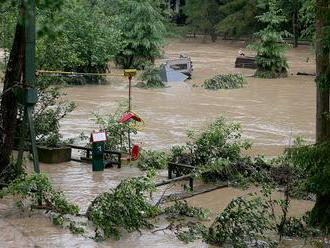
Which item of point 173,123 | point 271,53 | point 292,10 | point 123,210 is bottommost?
point 173,123

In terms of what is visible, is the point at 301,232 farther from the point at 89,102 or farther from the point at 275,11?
the point at 275,11

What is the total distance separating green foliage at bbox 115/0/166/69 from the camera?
39.7m

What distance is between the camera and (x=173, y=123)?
21.0m

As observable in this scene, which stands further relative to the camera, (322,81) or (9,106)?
(9,106)

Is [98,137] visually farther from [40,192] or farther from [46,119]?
[40,192]

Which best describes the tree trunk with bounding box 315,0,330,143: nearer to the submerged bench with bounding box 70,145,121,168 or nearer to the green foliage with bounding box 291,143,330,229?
the green foliage with bounding box 291,143,330,229

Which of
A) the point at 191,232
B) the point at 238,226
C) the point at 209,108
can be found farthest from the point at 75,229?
the point at 209,108

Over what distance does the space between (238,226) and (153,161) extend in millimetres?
5572

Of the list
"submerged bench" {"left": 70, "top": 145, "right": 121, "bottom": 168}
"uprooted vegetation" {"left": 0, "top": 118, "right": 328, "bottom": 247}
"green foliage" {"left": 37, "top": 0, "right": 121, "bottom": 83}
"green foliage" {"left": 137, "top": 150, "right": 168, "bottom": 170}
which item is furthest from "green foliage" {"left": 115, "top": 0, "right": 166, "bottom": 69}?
"uprooted vegetation" {"left": 0, "top": 118, "right": 328, "bottom": 247}

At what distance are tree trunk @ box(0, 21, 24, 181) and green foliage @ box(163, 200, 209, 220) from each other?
318cm

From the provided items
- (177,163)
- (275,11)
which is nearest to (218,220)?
(177,163)

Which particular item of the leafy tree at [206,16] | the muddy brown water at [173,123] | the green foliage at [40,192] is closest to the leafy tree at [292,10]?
the muddy brown water at [173,123]

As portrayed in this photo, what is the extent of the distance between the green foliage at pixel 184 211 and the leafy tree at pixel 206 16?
179ft

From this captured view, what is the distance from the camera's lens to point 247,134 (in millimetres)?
18906
